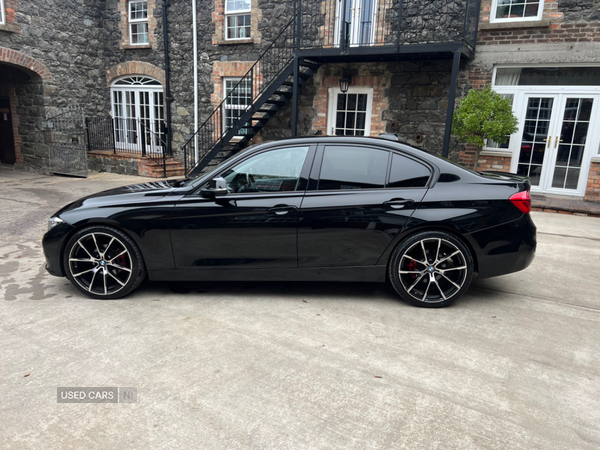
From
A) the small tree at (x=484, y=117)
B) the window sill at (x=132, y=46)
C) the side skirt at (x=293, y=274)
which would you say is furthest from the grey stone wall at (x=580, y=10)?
the window sill at (x=132, y=46)

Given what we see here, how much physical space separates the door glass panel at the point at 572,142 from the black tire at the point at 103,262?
934 centimetres

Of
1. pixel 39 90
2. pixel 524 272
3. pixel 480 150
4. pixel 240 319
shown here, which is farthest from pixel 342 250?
pixel 39 90

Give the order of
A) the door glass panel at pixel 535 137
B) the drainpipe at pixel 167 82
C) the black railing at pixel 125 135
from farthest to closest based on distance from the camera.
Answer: the black railing at pixel 125 135 → the drainpipe at pixel 167 82 → the door glass panel at pixel 535 137

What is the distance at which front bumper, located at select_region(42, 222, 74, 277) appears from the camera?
3.98 m

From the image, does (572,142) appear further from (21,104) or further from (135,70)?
(21,104)

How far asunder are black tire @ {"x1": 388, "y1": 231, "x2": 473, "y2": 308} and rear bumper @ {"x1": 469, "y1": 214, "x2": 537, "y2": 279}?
0.12 m

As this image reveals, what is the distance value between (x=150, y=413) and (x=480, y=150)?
9.21 metres

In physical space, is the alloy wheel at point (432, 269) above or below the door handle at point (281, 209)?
below

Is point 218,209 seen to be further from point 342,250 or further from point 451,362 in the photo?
point 451,362

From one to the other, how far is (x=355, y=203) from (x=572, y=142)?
8.00 m

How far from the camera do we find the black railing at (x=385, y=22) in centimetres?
964

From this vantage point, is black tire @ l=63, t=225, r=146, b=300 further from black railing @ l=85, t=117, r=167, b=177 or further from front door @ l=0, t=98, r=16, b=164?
front door @ l=0, t=98, r=16, b=164

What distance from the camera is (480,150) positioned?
9789 mm

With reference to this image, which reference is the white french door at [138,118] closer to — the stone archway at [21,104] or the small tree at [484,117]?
the stone archway at [21,104]
